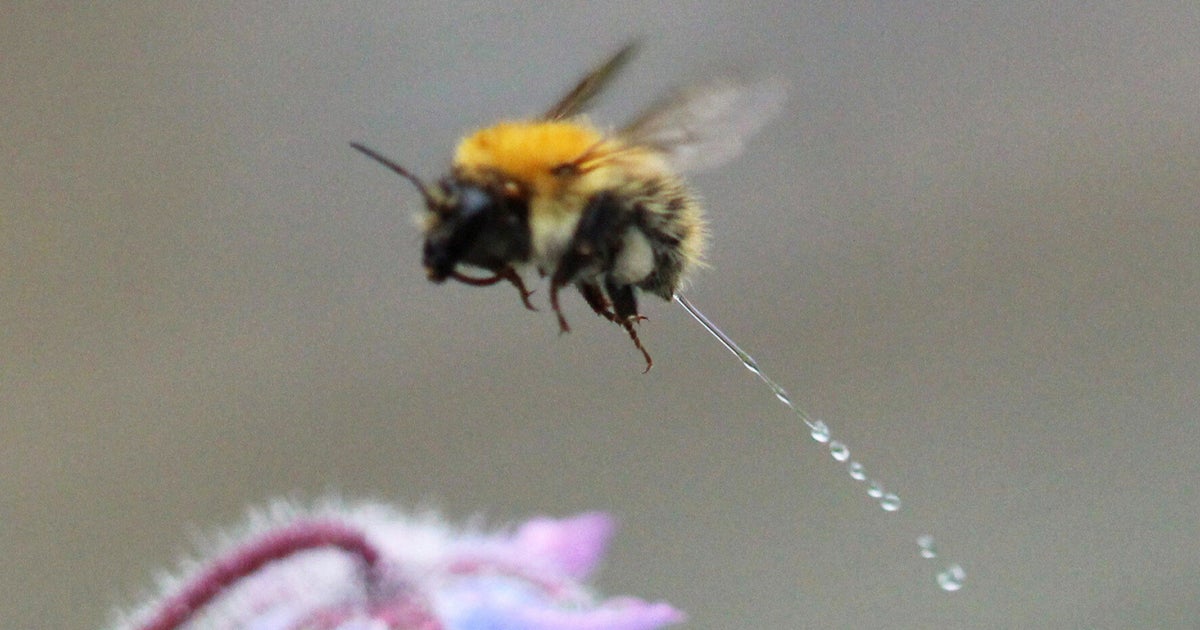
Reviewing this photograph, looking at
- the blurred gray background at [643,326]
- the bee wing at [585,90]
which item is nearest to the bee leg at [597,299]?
the bee wing at [585,90]

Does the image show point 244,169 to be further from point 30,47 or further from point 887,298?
point 887,298

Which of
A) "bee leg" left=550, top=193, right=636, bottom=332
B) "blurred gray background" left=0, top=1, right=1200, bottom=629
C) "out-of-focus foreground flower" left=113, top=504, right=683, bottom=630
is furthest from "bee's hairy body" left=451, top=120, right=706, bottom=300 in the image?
"blurred gray background" left=0, top=1, right=1200, bottom=629

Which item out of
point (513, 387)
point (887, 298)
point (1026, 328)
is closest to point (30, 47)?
point (513, 387)

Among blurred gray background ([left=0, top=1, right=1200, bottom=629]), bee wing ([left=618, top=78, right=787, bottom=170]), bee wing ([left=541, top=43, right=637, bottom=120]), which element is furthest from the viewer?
blurred gray background ([left=0, top=1, right=1200, bottom=629])

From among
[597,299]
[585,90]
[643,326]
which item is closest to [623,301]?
[597,299]

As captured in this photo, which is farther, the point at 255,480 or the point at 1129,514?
the point at 255,480

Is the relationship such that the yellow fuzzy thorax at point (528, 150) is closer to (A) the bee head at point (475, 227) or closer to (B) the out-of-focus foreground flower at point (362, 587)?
(A) the bee head at point (475, 227)

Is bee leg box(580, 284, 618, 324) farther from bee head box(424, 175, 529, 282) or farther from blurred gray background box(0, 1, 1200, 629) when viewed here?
blurred gray background box(0, 1, 1200, 629)
